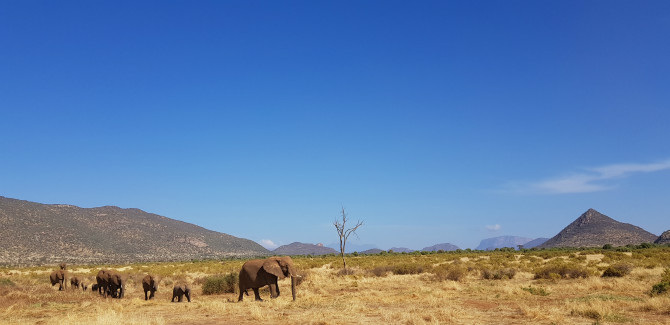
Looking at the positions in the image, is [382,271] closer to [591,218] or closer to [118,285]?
[118,285]

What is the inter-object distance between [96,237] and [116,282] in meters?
97.0

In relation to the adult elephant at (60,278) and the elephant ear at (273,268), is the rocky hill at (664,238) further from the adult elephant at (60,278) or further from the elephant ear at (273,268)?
the adult elephant at (60,278)

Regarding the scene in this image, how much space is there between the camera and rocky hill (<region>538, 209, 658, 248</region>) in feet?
365

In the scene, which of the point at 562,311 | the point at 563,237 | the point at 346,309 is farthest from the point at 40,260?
the point at 563,237

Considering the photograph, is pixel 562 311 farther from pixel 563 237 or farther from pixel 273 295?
pixel 563 237

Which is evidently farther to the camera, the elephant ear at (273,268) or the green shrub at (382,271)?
the green shrub at (382,271)

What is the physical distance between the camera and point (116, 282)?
78.6 ft

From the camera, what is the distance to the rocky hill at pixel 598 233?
365ft

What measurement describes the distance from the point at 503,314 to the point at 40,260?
91.8 metres

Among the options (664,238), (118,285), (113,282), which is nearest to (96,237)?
(113,282)

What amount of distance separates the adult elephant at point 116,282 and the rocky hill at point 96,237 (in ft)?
226

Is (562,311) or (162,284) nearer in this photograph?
(562,311)

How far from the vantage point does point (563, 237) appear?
13075cm

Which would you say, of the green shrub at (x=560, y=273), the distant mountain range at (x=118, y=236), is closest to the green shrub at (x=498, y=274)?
the green shrub at (x=560, y=273)
